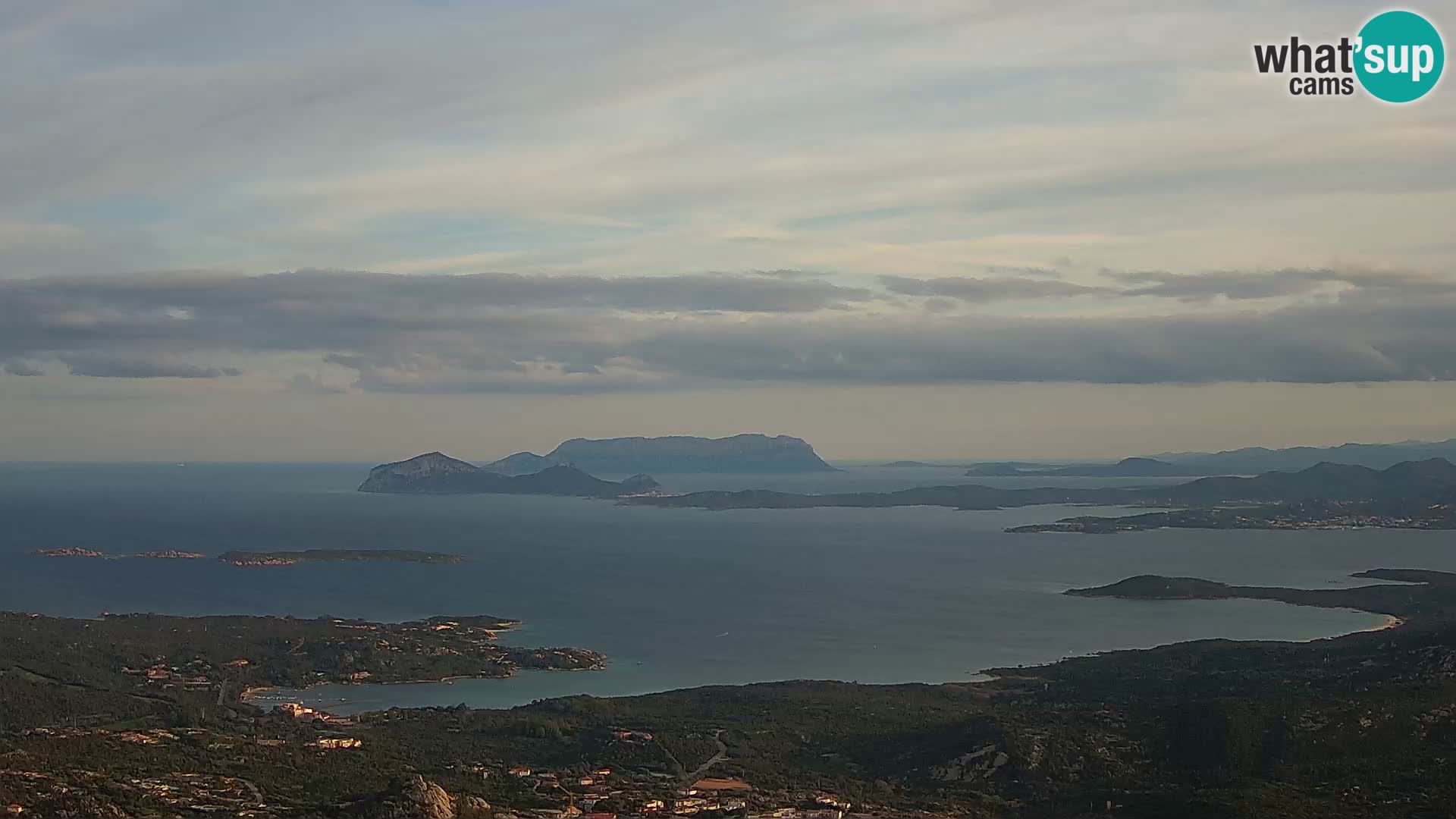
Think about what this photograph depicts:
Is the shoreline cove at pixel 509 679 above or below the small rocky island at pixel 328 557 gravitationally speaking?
below

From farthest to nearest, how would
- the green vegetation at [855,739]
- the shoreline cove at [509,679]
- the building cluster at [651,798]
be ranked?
the shoreline cove at [509,679] → the green vegetation at [855,739] → the building cluster at [651,798]

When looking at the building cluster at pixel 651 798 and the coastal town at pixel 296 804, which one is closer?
the coastal town at pixel 296 804

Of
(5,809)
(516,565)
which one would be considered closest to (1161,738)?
(5,809)

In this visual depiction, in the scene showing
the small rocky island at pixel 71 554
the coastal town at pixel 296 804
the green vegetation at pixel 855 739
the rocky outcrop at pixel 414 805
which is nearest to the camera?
the rocky outcrop at pixel 414 805

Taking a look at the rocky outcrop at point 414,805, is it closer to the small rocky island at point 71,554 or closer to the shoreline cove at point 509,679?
the shoreline cove at point 509,679

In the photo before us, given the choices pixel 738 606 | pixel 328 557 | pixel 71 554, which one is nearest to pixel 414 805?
pixel 738 606

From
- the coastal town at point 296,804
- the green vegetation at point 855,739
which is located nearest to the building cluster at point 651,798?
the coastal town at point 296,804

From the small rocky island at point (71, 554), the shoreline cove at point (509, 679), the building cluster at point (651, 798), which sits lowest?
the shoreline cove at point (509, 679)

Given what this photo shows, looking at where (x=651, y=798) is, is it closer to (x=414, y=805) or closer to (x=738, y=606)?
(x=414, y=805)
